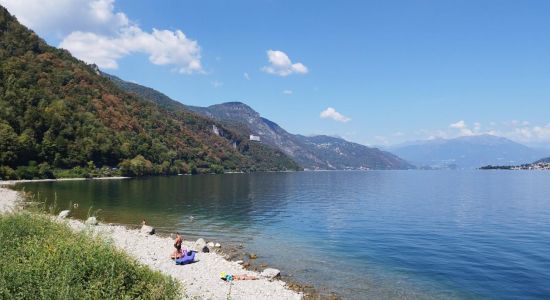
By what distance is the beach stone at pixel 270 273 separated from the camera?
33.2m

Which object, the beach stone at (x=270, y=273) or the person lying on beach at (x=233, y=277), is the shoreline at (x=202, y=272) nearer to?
the person lying on beach at (x=233, y=277)

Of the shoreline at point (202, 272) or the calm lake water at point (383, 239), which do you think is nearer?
the shoreline at point (202, 272)

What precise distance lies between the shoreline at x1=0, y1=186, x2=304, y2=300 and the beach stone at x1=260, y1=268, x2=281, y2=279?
589 millimetres

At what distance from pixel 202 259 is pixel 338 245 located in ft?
58.5

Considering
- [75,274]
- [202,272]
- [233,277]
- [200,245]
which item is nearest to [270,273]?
[233,277]

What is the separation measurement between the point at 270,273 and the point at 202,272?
5875mm

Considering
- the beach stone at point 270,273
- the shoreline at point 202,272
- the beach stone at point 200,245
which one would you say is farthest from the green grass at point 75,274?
the beach stone at point 200,245

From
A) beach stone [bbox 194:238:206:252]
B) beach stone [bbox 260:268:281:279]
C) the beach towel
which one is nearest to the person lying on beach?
beach stone [bbox 260:268:281:279]

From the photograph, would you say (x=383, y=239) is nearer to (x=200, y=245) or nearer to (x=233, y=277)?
(x=200, y=245)

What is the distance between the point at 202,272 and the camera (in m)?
33.3

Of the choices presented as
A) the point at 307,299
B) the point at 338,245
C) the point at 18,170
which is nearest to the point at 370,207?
the point at 338,245

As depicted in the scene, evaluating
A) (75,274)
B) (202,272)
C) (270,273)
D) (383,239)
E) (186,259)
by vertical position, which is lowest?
(383,239)

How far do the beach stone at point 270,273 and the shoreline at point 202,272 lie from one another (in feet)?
1.93

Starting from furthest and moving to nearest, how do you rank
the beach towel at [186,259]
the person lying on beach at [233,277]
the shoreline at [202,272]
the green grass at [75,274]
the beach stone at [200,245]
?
1. the beach stone at [200,245]
2. the beach towel at [186,259]
3. the person lying on beach at [233,277]
4. the shoreline at [202,272]
5. the green grass at [75,274]
